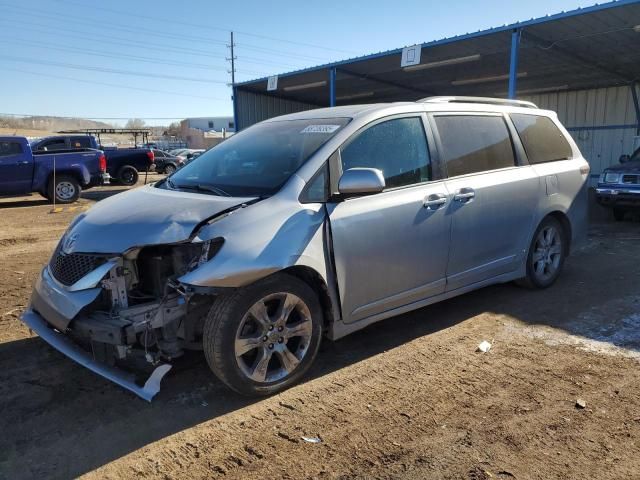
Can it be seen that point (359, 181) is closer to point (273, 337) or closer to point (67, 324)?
point (273, 337)

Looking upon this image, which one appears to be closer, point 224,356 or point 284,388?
point 224,356

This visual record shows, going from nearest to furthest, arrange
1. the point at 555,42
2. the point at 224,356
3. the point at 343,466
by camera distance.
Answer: the point at 343,466
the point at 224,356
the point at 555,42

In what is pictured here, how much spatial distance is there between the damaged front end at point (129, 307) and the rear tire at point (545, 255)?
11.2 ft

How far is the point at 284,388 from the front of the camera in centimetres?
331

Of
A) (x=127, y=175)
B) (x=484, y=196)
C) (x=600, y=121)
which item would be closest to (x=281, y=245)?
(x=484, y=196)

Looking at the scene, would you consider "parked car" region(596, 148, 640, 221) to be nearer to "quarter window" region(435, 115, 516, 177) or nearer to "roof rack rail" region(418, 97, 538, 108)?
"roof rack rail" region(418, 97, 538, 108)

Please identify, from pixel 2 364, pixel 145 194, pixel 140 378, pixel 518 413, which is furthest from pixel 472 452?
pixel 2 364

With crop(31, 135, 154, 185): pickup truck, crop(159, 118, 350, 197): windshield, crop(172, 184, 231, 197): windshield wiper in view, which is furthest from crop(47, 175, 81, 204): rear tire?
crop(172, 184, 231, 197): windshield wiper

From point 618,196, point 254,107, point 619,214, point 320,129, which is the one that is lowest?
point 619,214

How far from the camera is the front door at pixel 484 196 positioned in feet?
13.6

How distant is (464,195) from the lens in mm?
4109

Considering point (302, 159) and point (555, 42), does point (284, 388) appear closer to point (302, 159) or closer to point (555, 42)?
point (302, 159)

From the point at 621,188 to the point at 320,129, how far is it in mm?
8452

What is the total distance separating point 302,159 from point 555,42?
11091 mm
